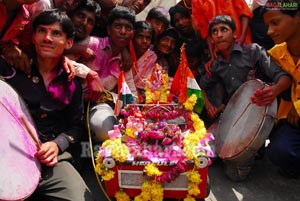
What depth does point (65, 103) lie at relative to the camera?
100.0 inches

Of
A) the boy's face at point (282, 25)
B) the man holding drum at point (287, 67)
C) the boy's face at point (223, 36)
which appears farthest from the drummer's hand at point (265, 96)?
the boy's face at point (223, 36)

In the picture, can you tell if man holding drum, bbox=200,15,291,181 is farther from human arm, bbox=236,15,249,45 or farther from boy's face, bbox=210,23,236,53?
human arm, bbox=236,15,249,45

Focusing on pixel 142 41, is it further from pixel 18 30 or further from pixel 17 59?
pixel 17 59

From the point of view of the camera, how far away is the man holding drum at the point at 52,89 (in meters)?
2.46

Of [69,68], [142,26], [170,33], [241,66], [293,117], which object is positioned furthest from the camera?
[170,33]

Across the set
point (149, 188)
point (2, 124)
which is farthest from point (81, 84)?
point (149, 188)

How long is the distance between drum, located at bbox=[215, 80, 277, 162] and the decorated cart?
39 centimetres

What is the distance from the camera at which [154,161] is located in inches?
85.4

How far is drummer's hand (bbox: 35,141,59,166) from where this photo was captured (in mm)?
2189

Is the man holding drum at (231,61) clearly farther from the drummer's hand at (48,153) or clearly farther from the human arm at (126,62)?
the drummer's hand at (48,153)

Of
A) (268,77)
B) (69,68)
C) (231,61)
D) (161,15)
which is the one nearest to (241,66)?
(231,61)

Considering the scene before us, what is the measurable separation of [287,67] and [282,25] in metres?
0.36

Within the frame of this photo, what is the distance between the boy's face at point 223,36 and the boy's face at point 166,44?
54 cm

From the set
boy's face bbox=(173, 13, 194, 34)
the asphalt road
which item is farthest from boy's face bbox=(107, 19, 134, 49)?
the asphalt road
